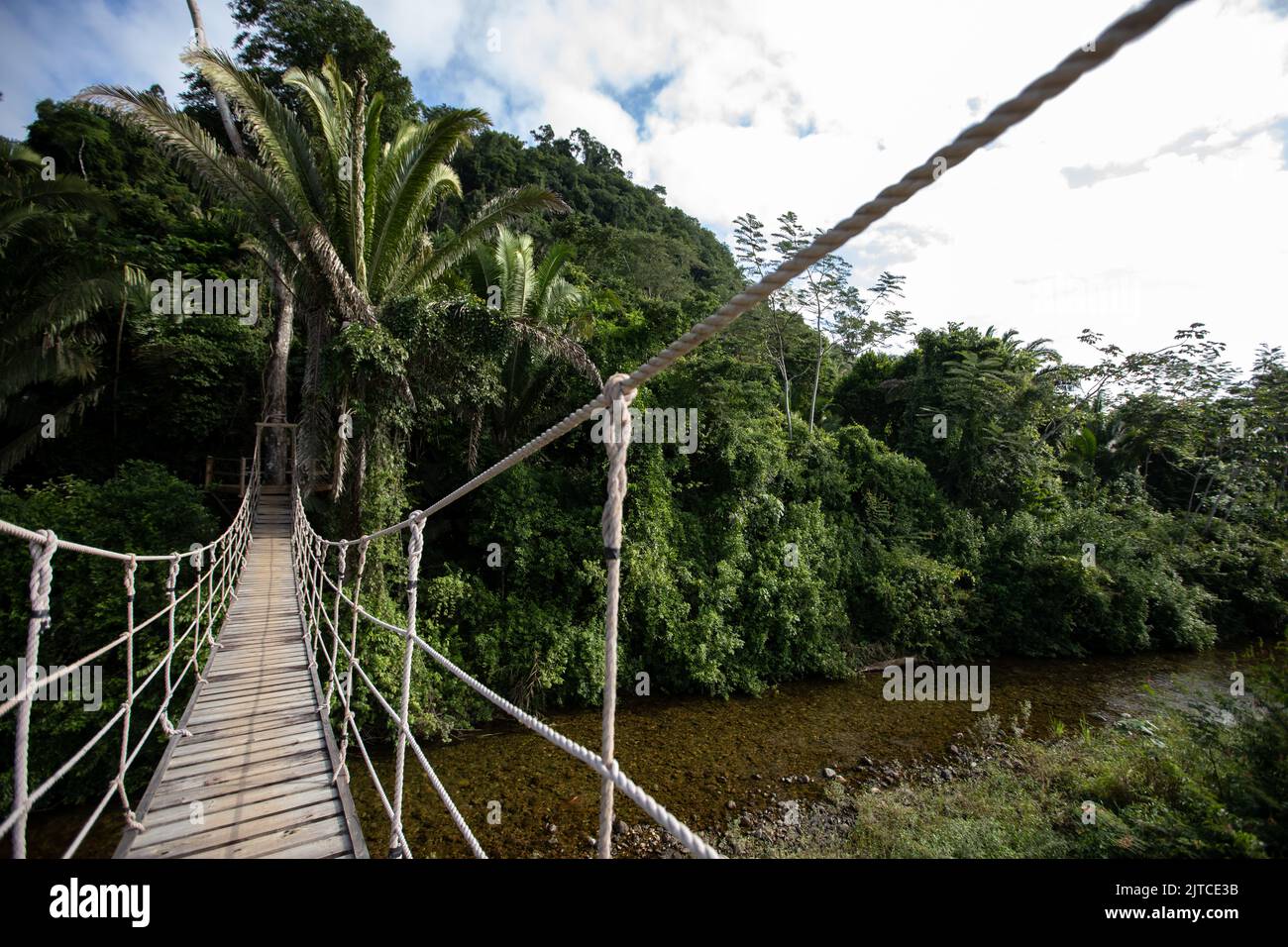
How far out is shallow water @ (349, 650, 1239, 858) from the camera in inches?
223

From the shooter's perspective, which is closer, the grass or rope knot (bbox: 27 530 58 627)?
rope knot (bbox: 27 530 58 627)

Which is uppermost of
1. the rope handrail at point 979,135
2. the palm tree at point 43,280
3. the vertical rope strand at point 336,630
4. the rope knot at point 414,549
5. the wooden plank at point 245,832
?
the palm tree at point 43,280

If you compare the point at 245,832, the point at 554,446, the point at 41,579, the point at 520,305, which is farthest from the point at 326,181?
the point at 245,832

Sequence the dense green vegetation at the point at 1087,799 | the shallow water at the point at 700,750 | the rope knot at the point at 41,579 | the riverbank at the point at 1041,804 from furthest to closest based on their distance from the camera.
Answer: the shallow water at the point at 700,750 < the riverbank at the point at 1041,804 < the dense green vegetation at the point at 1087,799 < the rope knot at the point at 41,579

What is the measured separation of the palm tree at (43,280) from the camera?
6445mm

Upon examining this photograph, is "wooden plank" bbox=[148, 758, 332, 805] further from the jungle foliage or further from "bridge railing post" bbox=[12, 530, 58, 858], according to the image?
the jungle foliage

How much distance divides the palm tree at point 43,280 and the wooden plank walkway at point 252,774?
5.31 m

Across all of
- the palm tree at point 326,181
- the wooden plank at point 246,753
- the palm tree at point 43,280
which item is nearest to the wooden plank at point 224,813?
the wooden plank at point 246,753

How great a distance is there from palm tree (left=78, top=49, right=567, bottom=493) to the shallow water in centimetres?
352

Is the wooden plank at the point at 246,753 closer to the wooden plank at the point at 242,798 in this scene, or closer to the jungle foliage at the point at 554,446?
the wooden plank at the point at 242,798

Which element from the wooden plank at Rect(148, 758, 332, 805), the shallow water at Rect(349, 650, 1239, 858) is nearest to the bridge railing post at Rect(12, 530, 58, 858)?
the wooden plank at Rect(148, 758, 332, 805)
